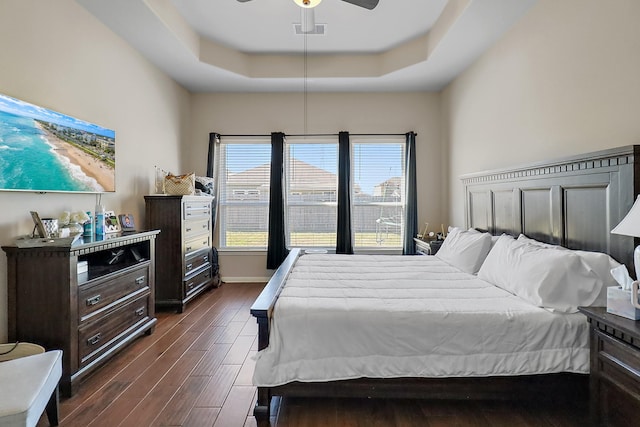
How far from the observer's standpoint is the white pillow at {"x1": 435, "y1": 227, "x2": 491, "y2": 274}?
2.90 m

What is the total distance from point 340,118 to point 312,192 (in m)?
1.20

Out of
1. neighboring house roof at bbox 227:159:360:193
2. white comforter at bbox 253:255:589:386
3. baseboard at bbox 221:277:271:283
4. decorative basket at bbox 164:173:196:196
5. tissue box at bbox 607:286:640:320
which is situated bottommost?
baseboard at bbox 221:277:271:283

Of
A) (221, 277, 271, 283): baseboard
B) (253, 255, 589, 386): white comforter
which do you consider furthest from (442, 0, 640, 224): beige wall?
(221, 277, 271, 283): baseboard

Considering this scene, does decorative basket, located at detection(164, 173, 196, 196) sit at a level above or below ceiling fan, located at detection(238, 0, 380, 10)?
below

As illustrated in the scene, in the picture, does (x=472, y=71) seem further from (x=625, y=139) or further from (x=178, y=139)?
(x=178, y=139)

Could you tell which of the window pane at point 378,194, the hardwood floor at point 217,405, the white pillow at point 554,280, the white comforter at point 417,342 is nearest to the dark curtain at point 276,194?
the window pane at point 378,194

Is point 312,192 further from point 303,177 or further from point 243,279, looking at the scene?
point 243,279

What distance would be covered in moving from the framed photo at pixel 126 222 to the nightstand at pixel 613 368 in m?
3.74

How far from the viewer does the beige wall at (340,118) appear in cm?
505

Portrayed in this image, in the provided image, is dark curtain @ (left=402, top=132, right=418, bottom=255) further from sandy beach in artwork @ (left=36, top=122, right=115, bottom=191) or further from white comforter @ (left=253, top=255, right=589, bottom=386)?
sandy beach in artwork @ (left=36, top=122, right=115, bottom=191)

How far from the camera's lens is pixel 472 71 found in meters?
4.05

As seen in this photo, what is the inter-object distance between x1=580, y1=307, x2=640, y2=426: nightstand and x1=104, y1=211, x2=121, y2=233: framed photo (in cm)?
360

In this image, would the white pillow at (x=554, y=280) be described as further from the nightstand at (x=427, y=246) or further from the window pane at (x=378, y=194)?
the window pane at (x=378, y=194)

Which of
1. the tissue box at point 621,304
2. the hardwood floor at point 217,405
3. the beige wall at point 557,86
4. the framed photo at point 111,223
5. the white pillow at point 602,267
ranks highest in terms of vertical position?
the beige wall at point 557,86
